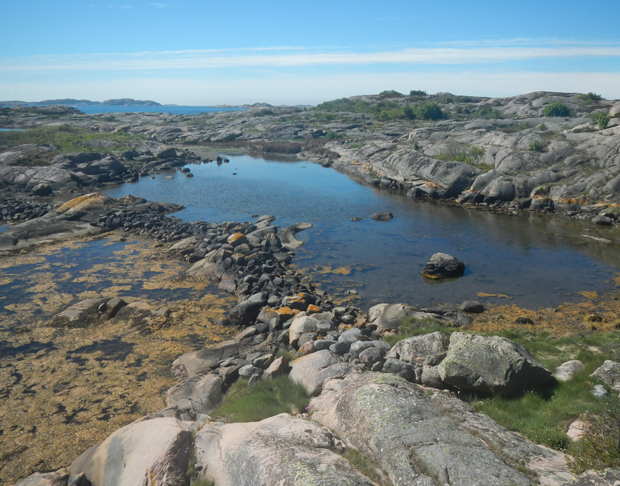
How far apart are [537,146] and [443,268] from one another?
41.7 m

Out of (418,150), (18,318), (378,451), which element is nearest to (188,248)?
(18,318)

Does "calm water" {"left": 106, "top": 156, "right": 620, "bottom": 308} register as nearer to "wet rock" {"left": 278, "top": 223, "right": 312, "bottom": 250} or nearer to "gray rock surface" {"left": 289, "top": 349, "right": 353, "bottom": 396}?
"wet rock" {"left": 278, "top": 223, "right": 312, "bottom": 250}

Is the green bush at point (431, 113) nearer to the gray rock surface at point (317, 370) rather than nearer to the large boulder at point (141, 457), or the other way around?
the gray rock surface at point (317, 370)

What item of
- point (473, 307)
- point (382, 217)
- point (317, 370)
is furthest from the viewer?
point (382, 217)

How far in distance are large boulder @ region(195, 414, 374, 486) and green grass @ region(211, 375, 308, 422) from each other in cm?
127

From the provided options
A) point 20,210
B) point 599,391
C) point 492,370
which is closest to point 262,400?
point 492,370

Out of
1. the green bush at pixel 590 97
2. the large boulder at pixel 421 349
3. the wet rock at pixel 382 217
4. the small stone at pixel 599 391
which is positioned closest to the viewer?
the small stone at pixel 599 391

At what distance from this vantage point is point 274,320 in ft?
77.2

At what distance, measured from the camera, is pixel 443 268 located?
31625mm

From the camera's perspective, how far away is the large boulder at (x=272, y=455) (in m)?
9.06

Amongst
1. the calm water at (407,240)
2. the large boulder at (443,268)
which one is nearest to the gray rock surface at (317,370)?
the calm water at (407,240)

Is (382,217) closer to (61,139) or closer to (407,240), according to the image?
(407,240)

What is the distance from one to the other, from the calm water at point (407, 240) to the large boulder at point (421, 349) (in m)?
9.89

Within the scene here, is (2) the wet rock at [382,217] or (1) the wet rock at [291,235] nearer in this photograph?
(1) the wet rock at [291,235]
